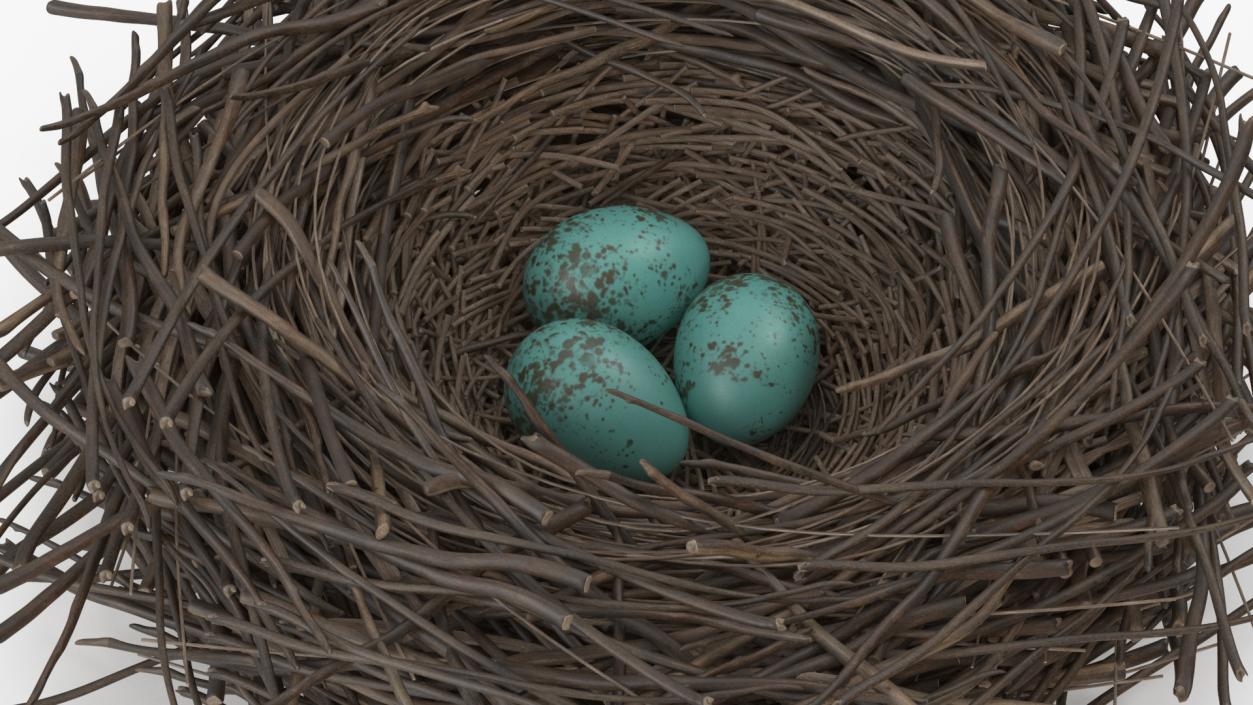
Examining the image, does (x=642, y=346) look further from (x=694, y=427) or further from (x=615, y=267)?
(x=694, y=427)

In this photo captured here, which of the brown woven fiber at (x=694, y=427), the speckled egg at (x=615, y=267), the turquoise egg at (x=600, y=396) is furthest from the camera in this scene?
the speckled egg at (x=615, y=267)

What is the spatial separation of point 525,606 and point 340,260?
0.45 m

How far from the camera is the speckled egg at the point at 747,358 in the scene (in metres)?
1.07

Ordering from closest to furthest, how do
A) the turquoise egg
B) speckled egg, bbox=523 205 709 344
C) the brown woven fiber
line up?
the brown woven fiber, the turquoise egg, speckled egg, bbox=523 205 709 344

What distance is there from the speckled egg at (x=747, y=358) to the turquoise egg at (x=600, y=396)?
6 cm

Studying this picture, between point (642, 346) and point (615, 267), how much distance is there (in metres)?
0.09

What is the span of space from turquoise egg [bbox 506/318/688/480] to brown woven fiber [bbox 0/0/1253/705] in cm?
9

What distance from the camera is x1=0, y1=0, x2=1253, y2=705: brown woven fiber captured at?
679 mm

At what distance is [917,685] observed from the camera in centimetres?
72

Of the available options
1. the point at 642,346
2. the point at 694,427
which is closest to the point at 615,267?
the point at 642,346

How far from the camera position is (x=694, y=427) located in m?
0.65

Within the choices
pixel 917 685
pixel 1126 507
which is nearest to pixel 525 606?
pixel 917 685

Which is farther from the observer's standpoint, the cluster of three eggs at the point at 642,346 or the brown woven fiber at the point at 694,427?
the cluster of three eggs at the point at 642,346

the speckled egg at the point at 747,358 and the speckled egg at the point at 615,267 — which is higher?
the speckled egg at the point at 615,267
